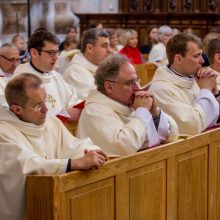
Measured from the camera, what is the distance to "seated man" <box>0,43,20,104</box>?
22.2 feet

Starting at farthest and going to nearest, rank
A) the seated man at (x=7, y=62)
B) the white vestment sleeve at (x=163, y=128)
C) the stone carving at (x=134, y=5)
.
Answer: the stone carving at (x=134, y=5), the seated man at (x=7, y=62), the white vestment sleeve at (x=163, y=128)

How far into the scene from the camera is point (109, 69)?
4594 millimetres

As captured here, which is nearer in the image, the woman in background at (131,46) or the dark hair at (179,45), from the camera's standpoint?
the dark hair at (179,45)

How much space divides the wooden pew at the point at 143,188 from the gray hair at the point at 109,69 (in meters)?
0.64

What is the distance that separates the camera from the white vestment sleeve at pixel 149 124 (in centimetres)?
448

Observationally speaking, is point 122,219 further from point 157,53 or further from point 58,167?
point 157,53

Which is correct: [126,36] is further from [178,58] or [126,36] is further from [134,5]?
[178,58]

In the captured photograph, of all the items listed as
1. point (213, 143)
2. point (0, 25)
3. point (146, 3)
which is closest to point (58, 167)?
point (213, 143)

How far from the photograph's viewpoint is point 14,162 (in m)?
3.65

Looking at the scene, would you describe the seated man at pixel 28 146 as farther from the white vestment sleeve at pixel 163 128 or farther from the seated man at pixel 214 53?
the seated man at pixel 214 53

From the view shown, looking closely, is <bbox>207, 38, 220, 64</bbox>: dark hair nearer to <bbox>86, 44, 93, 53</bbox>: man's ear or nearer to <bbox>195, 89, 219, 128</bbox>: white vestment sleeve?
→ <bbox>195, 89, 219, 128</bbox>: white vestment sleeve

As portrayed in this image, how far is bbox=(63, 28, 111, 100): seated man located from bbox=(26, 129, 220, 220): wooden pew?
3.04 meters

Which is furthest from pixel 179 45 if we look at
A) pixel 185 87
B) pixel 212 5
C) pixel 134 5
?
pixel 134 5

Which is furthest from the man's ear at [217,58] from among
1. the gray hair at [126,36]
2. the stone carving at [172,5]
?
the stone carving at [172,5]
